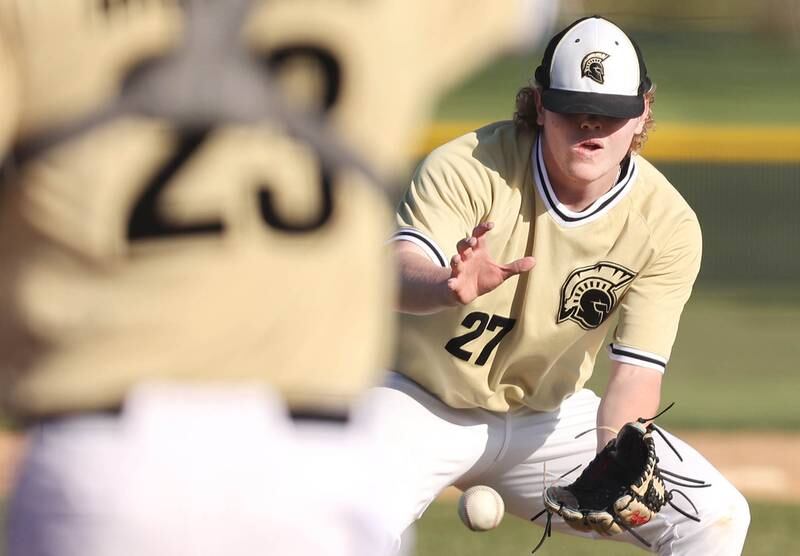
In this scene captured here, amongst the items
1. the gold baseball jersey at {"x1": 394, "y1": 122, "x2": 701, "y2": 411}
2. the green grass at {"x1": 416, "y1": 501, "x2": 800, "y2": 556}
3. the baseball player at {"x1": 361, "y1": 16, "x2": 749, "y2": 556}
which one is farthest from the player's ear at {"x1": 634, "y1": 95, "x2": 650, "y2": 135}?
the green grass at {"x1": 416, "y1": 501, "x2": 800, "y2": 556}

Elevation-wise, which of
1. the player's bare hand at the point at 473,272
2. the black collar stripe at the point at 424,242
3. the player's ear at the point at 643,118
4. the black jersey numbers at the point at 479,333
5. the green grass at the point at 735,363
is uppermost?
the player's ear at the point at 643,118

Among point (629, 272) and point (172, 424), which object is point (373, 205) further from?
point (629, 272)

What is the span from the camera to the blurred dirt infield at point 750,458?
7.14 meters

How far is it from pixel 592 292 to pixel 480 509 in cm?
69

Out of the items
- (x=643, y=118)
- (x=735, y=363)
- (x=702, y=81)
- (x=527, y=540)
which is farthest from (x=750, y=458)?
(x=702, y=81)

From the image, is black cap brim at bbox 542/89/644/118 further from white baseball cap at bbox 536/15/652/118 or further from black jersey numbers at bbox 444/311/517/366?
black jersey numbers at bbox 444/311/517/366

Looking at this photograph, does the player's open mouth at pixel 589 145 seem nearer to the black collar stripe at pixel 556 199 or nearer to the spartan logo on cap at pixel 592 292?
the black collar stripe at pixel 556 199

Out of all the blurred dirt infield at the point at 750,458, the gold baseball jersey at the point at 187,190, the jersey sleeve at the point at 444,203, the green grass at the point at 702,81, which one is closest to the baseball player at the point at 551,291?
the jersey sleeve at the point at 444,203

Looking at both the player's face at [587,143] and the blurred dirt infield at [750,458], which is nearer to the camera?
the player's face at [587,143]

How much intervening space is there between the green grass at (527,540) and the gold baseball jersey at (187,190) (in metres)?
4.14

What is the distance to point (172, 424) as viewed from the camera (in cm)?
193

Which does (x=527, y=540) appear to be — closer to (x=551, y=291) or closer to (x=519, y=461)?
(x=519, y=461)

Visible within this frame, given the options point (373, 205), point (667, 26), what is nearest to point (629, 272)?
point (373, 205)

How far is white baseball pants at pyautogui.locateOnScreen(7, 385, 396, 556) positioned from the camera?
191 centimetres
